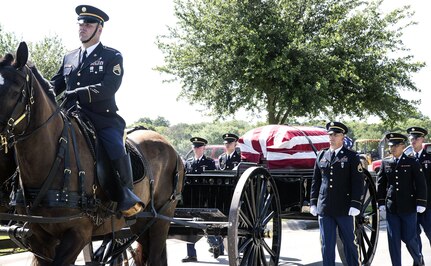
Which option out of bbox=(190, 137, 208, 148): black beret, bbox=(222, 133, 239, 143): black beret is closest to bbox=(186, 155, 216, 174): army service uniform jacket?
bbox=(190, 137, 208, 148): black beret

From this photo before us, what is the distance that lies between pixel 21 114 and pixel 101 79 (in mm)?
1126

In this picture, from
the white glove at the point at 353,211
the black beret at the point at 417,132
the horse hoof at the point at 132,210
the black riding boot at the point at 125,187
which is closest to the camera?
the black riding boot at the point at 125,187

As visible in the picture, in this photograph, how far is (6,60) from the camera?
4.62 m

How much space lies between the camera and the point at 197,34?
22.3m

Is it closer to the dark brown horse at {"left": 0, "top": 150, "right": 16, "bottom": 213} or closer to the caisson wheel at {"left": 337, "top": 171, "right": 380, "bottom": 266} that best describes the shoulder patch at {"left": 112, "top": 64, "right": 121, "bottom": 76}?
the dark brown horse at {"left": 0, "top": 150, "right": 16, "bottom": 213}

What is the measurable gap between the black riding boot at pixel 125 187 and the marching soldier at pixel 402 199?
4615 millimetres

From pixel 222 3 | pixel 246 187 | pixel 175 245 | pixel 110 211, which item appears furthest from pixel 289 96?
pixel 110 211

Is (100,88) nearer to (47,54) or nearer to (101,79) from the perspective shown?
(101,79)

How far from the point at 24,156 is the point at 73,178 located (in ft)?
1.46

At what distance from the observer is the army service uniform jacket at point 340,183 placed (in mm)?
7641

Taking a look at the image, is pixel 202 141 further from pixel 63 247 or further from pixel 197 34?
pixel 197 34

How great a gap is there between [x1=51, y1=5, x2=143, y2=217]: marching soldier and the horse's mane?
81cm

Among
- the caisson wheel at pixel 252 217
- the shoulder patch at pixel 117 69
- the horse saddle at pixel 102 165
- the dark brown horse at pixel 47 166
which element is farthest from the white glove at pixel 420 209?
the shoulder patch at pixel 117 69

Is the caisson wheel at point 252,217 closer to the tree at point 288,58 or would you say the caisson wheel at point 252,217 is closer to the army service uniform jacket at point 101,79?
the army service uniform jacket at point 101,79
